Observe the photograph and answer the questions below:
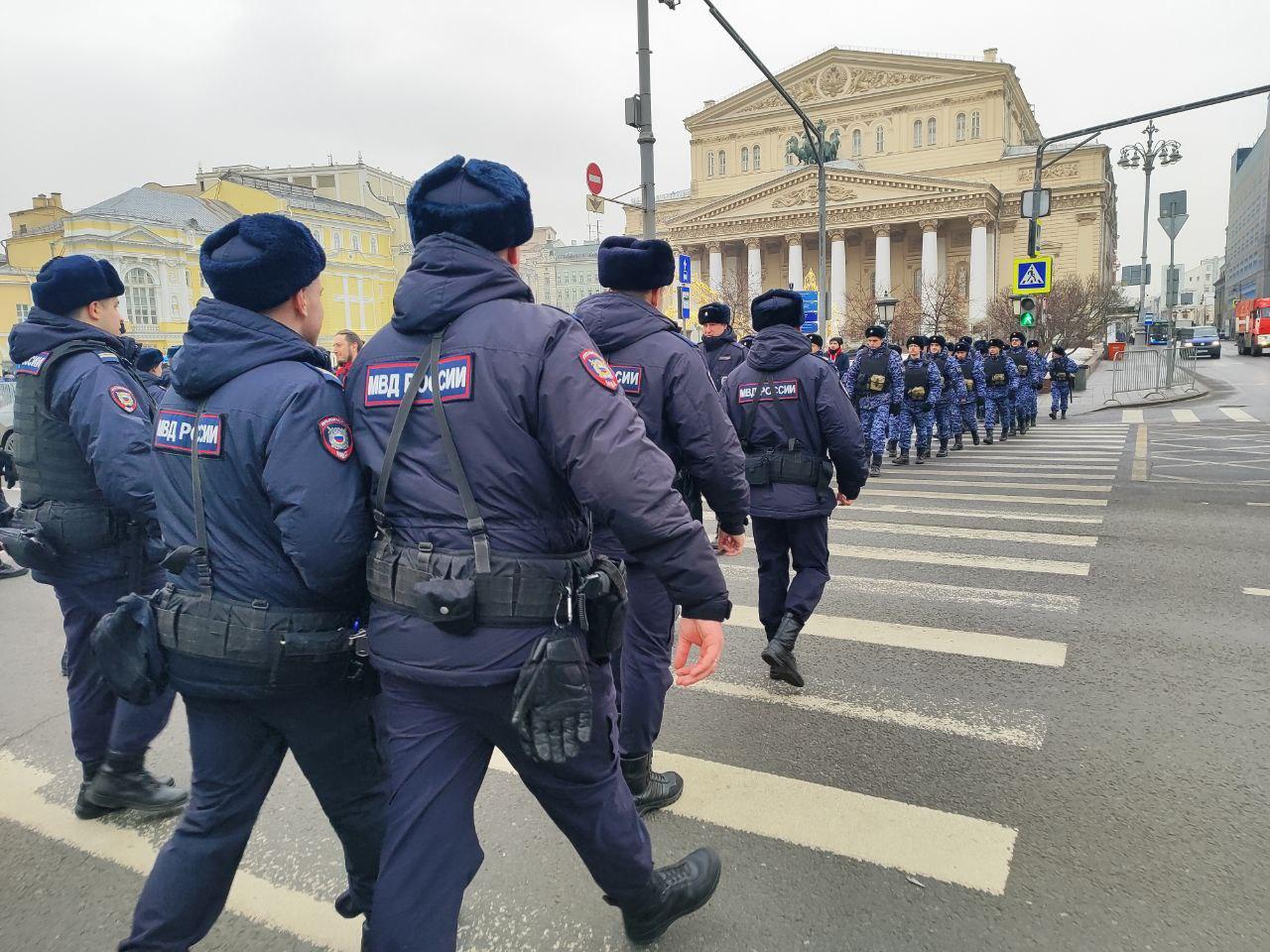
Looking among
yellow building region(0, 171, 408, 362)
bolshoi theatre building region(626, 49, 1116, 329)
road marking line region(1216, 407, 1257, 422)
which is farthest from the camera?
bolshoi theatre building region(626, 49, 1116, 329)

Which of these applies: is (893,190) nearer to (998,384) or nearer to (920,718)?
(998,384)

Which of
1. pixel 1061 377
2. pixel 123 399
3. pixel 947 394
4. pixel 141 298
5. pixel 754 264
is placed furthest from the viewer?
pixel 754 264

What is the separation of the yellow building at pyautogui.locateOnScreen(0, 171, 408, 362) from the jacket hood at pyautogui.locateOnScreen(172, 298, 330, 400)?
39.3 metres

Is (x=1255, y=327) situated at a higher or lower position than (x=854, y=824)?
higher

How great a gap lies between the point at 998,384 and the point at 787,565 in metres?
13.1

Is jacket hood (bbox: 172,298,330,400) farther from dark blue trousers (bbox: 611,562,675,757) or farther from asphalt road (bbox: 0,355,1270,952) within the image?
asphalt road (bbox: 0,355,1270,952)

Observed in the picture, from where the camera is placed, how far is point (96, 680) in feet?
10.9

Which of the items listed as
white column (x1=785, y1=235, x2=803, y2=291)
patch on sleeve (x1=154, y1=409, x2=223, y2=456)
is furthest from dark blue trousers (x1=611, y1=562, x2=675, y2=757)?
white column (x1=785, y1=235, x2=803, y2=291)

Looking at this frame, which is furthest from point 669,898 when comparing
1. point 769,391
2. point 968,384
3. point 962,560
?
point 968,384

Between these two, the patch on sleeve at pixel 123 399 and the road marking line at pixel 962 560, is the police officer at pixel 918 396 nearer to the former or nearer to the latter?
the road marking line at pixel 962 560

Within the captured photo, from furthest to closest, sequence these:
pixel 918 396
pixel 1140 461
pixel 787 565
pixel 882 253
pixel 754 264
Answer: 1. pixel 754 264
2. pixel 882 253
3. pixel 918 396
4. pixel 1140 461
5. pixel 787 565

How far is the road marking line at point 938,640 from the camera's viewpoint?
4.84 meters

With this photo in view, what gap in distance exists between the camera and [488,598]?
1915mm

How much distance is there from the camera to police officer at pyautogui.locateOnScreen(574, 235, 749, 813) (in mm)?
3217
